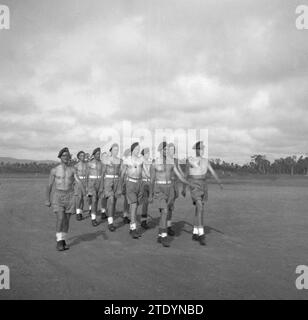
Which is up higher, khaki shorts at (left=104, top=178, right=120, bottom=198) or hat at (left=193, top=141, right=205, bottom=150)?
hat at (left=193, top=141, right=205, bottom=150)

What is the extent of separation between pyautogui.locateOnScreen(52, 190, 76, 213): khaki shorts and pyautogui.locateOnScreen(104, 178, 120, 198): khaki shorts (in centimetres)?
324

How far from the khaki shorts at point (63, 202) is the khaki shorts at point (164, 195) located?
7.14 ft

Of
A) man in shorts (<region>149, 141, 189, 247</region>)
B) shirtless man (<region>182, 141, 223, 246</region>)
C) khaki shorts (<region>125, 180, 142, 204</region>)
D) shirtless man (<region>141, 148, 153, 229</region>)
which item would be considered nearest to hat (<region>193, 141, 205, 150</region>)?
shirtless man (<region>182, 141, 223, 246</region>)

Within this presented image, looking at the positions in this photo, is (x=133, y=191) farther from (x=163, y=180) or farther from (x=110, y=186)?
(x=110, y=186)

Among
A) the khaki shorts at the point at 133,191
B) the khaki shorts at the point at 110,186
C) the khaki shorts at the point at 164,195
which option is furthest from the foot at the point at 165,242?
the khaki shorts at the point at 110,186

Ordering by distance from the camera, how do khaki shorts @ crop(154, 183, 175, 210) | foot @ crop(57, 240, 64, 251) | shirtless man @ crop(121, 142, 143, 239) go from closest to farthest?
foot @ crop(57, 240, 64, 251) → khaki shorts @ crop(154, 183, 175, 210) → shirtless man @ crop(121, 142, 143, 239)

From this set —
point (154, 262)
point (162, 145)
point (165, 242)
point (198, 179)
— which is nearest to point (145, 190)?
point (162, 145)

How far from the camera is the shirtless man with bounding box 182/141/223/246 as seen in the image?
30.8ft

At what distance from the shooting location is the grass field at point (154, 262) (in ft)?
18.7

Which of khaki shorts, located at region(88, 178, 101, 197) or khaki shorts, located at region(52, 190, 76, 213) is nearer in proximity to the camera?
khaki shorts, located at region(52, 190, 76, 213)

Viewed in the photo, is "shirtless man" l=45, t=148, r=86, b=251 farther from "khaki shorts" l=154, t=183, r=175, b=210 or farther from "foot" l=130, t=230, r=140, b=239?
"khaki shorts" l=154, t=183, r=175, b=210

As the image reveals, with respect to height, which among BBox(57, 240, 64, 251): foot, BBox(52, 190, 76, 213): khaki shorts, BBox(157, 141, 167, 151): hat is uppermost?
BBox(157, 141, 167, 151): hat

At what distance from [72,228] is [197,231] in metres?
4.02
